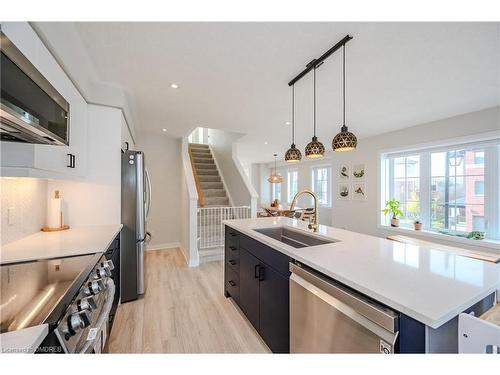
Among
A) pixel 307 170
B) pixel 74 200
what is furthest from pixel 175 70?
pixel 307 170

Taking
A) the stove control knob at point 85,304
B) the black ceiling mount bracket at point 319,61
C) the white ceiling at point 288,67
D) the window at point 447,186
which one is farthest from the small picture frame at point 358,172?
the stove control knob at point 85,304

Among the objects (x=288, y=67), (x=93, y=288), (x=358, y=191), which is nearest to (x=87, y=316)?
(x=93, y=288)

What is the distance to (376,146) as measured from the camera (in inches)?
182

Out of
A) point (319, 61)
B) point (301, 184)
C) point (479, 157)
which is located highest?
point (319, 61)

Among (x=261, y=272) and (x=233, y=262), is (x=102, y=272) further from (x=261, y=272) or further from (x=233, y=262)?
(x=233, y=262)

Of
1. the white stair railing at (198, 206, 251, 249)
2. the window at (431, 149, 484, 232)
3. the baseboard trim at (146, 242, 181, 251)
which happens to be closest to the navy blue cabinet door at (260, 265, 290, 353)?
the white stair railing at (198, 206, 251, 249)

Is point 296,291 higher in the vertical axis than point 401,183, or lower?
lower

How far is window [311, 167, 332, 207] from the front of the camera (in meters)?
7.42

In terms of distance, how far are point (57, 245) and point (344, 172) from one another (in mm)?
5414

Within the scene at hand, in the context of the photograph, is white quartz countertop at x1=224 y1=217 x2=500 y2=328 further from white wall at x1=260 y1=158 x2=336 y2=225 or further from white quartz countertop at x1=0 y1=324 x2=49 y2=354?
white wall at x1=260 y1=158 x2=336 y2=225
